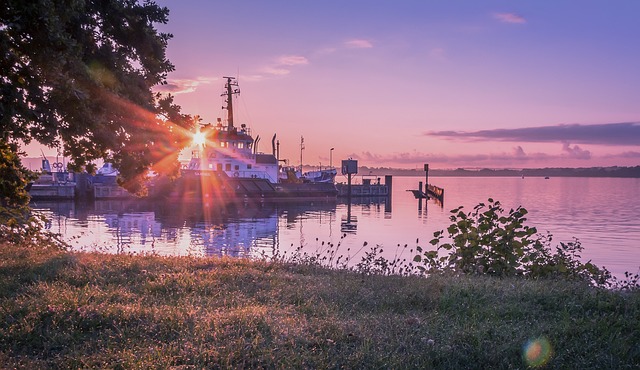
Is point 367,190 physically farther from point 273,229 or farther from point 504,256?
point 504,256

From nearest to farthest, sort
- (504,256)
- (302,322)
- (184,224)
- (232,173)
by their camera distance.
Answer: (302,322), (504,256), (184,224), (232,173)

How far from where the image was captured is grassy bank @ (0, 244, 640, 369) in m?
4.68

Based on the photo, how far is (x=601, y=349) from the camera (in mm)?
5031

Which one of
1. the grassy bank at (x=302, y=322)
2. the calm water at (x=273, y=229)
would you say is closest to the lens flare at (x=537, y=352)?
the grassy bank at (x=302, y=322)

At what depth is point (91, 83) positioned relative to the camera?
805cm

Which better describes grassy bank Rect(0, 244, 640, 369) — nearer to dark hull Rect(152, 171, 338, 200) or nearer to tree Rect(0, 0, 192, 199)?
tree Rect(0, 0, 192, 199)

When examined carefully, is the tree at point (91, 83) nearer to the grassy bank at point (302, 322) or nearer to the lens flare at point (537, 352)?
the grassy bank at point (302, 322)

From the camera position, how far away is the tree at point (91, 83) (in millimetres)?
6848

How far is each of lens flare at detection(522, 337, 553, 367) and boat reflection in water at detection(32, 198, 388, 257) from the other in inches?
490

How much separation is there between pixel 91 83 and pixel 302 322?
5.35m

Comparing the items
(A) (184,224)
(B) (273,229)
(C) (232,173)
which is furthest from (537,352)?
(C) (232,173)

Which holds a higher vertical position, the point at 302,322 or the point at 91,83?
the point at 91,83

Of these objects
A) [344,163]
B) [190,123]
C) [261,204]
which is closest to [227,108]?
[261,204]

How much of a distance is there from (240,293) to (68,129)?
3.96m
